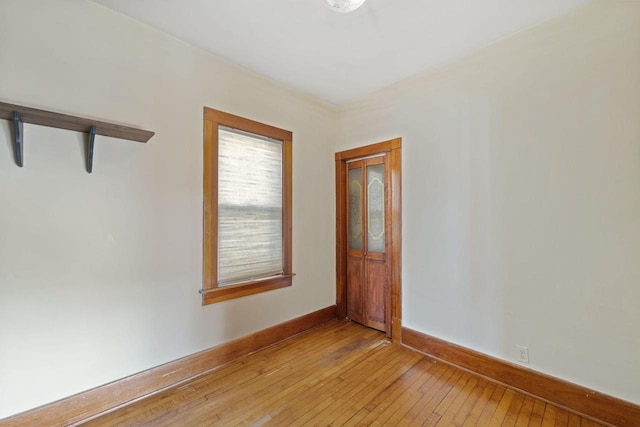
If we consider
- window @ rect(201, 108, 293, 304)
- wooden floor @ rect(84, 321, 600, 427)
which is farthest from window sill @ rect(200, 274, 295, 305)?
wooden floor @ rect(84, 321, 600, 427)

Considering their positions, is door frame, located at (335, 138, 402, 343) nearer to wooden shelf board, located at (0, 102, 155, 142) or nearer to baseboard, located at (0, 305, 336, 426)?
baseboard, located at (0, 305, 336, 426)

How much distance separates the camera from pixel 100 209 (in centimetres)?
185

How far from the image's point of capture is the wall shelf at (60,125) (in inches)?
58.5

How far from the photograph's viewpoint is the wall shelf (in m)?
1.49

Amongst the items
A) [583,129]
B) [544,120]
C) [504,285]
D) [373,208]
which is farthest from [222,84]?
[504,285]

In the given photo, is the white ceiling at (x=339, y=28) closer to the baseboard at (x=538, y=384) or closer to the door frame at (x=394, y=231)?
the door frame at (x=394, y=231)

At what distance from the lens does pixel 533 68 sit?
205cm

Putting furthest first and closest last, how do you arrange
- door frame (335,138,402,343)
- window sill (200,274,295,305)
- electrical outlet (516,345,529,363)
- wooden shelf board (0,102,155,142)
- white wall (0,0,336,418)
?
door frame (335,138,402,343) → window sill (200,274,295,305) → electrical outlet (516,345,529,363) → white wall (0,0,336,418) → wooden shelf board (0,102,155,142)

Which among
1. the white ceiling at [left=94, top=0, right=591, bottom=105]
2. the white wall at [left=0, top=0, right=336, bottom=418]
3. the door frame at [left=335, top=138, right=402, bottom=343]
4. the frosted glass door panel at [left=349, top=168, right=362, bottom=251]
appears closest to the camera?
the white wall at [left=0, top=0, right=336, bottom=418]

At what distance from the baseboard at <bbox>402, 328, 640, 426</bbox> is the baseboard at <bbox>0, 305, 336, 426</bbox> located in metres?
1.61

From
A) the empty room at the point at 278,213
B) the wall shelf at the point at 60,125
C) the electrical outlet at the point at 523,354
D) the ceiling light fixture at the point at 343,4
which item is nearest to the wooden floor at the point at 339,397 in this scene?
the empty room at the point at 278,213

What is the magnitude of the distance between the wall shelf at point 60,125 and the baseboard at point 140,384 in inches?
59.8

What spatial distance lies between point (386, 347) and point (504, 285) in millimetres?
1301

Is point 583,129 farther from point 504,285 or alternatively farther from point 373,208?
point 373,208
